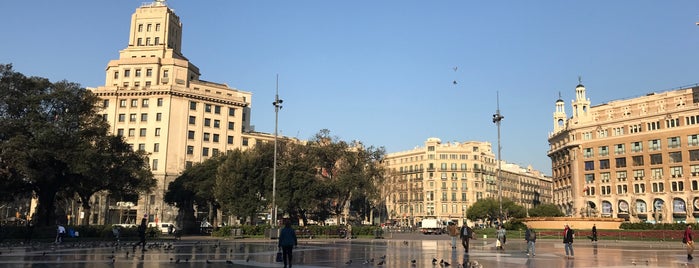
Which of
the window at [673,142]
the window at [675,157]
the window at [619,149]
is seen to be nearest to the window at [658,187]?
the window at [675,157]

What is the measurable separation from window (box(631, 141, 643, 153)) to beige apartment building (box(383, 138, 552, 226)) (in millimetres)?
56625

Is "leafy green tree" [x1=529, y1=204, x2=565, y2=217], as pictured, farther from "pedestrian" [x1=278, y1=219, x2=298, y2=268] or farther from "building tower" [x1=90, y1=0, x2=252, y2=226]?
"pedestrian" [x1=278, y1=219, x2=298, y2=268]

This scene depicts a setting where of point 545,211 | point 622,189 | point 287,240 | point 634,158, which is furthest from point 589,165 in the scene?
point 287,240

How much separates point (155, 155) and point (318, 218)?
4514cm

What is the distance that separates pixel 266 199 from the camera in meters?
58.9

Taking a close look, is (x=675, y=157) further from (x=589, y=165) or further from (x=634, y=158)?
(x=589, y=165)

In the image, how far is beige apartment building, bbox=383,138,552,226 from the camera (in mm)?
157375

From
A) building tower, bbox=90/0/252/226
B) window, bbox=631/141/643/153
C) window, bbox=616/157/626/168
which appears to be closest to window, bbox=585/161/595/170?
window, bbox=616/157/626/168

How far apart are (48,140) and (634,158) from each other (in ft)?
334

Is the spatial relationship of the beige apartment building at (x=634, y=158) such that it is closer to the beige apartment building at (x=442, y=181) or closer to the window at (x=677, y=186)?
the window at (x=677, y=186)

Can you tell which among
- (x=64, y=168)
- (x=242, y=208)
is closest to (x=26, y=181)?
(x=64, y=168)

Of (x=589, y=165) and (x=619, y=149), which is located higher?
(x=619, y=149)

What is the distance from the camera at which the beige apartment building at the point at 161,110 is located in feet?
325

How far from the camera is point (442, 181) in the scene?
519 ft
